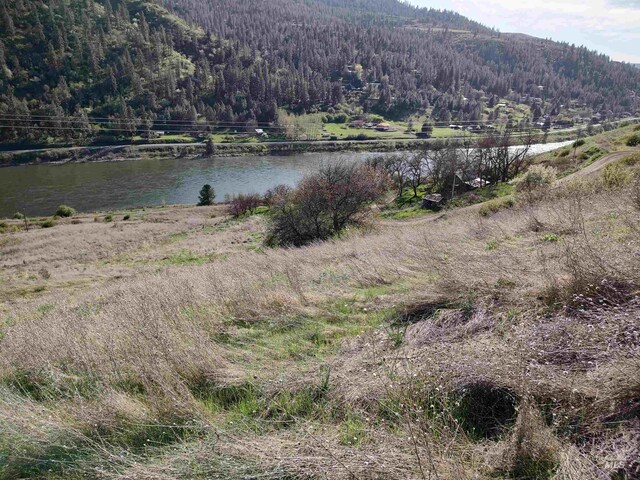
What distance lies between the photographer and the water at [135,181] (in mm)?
60656

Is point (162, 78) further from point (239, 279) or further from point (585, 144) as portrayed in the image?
point (239, 279)

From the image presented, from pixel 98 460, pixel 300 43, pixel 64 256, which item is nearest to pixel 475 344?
pixel 98 460

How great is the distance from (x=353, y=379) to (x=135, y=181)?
3149 inches

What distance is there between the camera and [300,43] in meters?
198

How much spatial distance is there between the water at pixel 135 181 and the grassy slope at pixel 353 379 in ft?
150

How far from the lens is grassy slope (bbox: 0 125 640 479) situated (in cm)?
300

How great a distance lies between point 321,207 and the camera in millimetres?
26344

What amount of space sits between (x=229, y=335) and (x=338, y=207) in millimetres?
21464

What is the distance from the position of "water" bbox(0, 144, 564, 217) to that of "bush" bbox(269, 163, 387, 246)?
77.8ft

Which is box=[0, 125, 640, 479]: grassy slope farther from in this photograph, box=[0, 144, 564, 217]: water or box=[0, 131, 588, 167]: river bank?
box=[0, 131, 588, 167]: river bank

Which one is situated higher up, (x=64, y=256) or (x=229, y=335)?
(x=229, y=335)

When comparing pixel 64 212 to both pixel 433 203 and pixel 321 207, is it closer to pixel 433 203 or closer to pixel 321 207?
pixel 321 207

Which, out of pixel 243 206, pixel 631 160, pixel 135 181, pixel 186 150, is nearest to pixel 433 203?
pixel 631 160

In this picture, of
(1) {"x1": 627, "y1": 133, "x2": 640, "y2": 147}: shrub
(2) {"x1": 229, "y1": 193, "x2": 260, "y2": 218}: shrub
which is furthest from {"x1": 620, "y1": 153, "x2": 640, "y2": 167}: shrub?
(2) {"x1": 229, "y1": 193, "x2": 260, "y2": 218}: shrub
